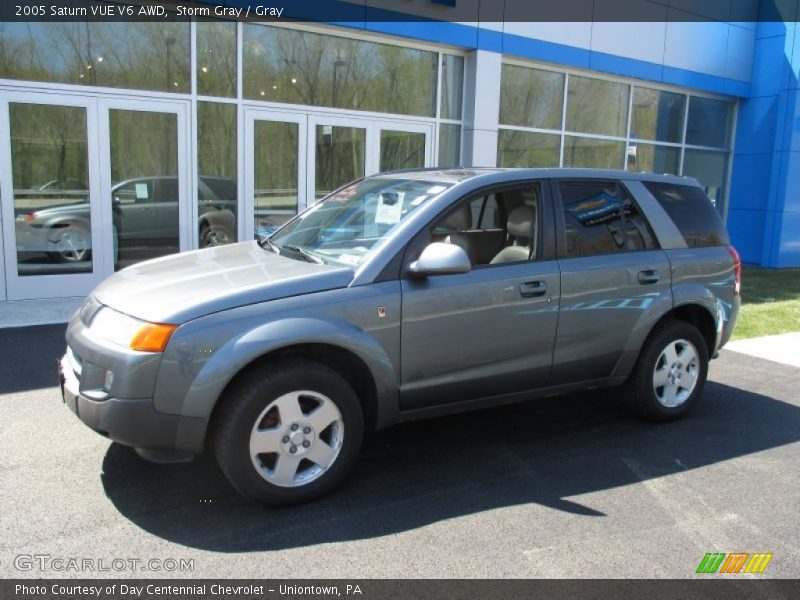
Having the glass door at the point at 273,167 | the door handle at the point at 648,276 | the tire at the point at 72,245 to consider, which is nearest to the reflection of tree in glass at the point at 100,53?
the glass door at the point at 273,167

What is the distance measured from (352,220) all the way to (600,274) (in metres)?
1.64

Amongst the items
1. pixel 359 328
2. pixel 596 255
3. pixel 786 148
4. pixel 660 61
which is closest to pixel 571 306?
pixel 596 255

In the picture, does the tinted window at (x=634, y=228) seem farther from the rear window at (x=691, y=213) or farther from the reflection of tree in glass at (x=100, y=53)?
the reflection of tree in glass at (x=100, y=53)

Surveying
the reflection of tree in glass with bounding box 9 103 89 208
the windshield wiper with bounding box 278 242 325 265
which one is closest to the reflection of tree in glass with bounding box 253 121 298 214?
the reflection of tree in glass with bounding box 9 103 89 208

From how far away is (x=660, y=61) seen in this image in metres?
13.9

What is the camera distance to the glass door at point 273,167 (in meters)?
9.88

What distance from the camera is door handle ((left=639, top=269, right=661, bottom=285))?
4707 millimetres

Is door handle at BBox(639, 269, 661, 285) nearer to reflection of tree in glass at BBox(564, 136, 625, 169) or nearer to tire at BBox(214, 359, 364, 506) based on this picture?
tire at BBox(214, 359, 364, 506)

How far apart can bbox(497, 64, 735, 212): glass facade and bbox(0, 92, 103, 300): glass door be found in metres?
6.77

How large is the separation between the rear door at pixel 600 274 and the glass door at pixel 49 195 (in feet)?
21.6

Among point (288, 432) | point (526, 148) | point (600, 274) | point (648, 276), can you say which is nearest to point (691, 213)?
point (648, 276)

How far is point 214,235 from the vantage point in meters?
9.83

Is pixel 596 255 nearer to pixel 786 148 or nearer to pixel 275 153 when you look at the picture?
pixel 275 153

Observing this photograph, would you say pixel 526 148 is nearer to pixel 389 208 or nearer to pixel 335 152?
pixel 335 152
